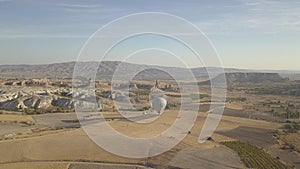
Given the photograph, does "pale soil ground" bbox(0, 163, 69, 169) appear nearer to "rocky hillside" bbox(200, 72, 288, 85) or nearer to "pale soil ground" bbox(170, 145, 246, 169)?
"pale soil ground" bbox(170, 145, 246, 169)

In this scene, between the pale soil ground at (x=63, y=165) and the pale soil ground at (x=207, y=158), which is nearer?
the pale soil ground at (x=63, y=165)

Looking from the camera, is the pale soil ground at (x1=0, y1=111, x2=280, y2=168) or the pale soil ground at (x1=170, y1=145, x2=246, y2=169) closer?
the pale soil ground at (x1=170, y1=145, x2=246, y2=169)

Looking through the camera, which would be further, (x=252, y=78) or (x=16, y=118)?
(x=252, y=78)

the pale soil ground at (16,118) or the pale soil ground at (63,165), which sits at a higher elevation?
the pale soil ground at (16,118)

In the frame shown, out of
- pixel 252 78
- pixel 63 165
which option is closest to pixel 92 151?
pixel 63 165

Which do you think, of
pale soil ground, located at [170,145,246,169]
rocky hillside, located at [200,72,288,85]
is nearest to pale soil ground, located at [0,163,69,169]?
pale soil ground, located at [170,145,246,169]

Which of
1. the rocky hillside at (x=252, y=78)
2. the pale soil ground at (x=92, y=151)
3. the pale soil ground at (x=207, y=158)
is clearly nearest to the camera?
the pale soil ground at (x=207, y=158)

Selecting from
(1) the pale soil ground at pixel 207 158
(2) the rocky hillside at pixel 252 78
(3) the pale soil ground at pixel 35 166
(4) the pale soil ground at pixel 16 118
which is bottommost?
(1) the pale soil ground at pixel 207 158

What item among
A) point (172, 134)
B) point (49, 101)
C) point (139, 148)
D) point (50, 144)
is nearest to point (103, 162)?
point (139, 148)

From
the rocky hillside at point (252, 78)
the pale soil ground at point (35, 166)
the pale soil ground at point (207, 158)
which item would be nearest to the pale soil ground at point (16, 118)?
the pale soil ground at point (35, 166)

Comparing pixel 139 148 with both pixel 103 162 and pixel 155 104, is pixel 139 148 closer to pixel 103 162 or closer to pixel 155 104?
pixel 103 162

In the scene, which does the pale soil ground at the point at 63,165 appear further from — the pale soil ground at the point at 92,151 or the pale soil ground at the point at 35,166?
the pale soil ground at the point at 92,151

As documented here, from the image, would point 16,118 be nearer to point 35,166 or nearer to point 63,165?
point 35,166
